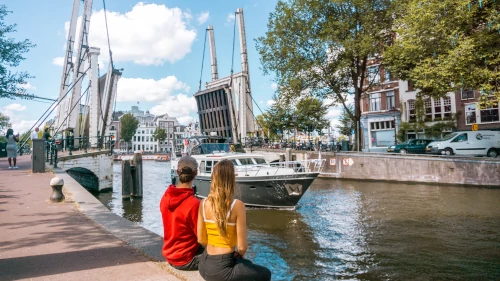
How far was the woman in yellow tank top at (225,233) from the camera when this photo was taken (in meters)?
3.04

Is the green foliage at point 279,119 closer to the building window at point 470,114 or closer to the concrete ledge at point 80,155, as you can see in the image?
the building window at point 470,114

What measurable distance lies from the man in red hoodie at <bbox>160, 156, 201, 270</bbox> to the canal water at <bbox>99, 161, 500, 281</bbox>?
3370 millimetres

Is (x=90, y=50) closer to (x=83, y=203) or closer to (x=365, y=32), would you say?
(x=83, y=203)

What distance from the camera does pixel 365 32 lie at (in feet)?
84.3

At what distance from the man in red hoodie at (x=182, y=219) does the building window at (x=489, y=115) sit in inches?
1349

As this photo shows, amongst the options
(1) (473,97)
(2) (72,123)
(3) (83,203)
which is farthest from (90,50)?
(1) (473,97)

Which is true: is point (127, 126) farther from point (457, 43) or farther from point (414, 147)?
point (457, 43)

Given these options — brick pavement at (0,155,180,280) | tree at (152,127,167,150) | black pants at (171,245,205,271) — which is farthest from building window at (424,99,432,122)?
tree at (152,127,167,150)

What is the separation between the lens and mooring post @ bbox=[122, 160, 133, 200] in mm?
19516

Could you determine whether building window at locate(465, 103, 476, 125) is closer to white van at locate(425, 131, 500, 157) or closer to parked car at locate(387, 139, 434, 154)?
parked car at locate(387, 139, 434, 154)

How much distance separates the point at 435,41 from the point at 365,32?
868 cm

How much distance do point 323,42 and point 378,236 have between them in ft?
64.0

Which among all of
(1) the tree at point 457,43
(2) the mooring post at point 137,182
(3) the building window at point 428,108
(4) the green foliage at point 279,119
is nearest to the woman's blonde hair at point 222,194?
(1) the tree at point 457,43

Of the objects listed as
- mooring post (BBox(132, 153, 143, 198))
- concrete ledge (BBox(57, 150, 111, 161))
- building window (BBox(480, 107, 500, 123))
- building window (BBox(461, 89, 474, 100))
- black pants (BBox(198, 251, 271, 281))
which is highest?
building window (BBox(461, 89, 474, 100))
